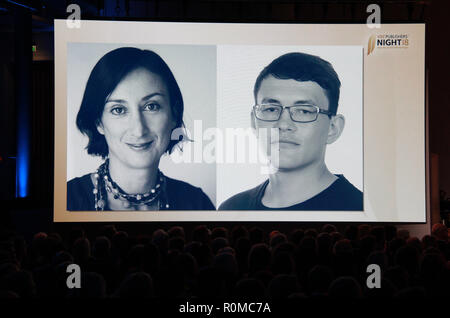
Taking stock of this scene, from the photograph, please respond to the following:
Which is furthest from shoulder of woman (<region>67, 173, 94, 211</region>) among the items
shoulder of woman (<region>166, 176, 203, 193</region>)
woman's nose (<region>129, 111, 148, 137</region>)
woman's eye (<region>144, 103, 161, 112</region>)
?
woman's eye (<region>144, 103, 161, 112</region>)

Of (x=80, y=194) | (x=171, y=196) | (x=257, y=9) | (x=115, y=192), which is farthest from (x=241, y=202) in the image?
(x=257, y=9)

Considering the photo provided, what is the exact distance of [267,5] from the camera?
900 cm

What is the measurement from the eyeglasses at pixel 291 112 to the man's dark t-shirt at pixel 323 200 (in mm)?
1074

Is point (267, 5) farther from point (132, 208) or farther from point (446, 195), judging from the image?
point (446, 195)

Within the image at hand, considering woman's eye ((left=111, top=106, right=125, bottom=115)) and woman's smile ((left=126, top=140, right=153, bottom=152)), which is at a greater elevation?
woman's eye ((left=111, top=106, right=125, bottom=115))

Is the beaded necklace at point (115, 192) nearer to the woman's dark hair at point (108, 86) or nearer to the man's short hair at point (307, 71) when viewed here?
the woman's dark hair at point (108, 86)

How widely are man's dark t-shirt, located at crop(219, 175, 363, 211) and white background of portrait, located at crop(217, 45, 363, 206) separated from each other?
10 centimetres

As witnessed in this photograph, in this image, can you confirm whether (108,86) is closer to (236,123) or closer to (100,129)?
(100,129)

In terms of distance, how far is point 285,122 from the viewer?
7457 millimetres

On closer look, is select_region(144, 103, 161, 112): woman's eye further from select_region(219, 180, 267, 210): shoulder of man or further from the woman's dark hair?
select_region(219, 180, 267, 210): shoulder of man

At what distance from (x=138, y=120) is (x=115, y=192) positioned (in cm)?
125

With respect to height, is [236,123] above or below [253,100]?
below

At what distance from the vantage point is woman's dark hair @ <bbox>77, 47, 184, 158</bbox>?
743 centimetres
